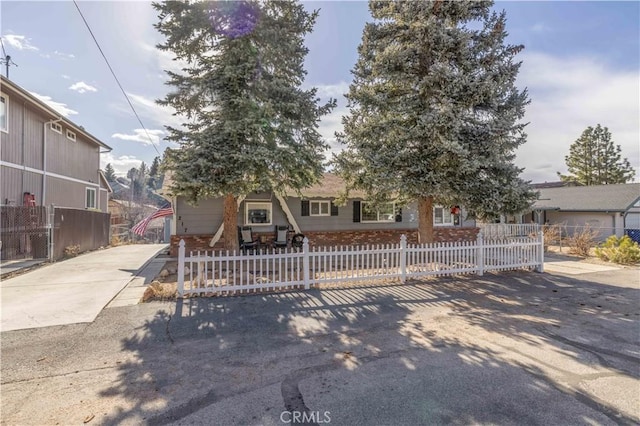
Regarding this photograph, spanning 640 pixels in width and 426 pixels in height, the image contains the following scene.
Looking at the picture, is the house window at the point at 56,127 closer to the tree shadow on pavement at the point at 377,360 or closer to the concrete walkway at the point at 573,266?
the tree shadow on pavement at the point at 377,360

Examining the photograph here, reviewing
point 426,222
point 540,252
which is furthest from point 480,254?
point 540,252

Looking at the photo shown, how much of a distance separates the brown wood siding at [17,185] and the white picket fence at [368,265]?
28.8 feet

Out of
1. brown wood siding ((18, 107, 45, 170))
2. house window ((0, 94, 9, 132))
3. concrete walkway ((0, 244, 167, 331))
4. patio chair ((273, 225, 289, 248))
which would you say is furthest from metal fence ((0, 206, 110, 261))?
patio chair ((273, 225, 289, 248))

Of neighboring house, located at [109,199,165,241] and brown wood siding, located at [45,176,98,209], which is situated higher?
brown wood siding, located at [45,176,98,209]

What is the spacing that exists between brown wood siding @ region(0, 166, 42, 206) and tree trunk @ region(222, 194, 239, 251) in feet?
30.7

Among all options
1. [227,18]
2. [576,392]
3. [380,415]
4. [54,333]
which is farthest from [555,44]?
[54,333]

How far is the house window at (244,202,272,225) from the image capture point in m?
13.5

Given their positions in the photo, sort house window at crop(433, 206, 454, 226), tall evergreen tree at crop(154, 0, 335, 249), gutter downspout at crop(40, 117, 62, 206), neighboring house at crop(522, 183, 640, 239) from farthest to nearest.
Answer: neighboring house at crop(522, 183, 640, 239)
house window at crop(433, 206, 454, 226)
gutter downspout at crop(40, 117, 62, 206)
tall evergreen tree at crop(154, 0, 335, 249)

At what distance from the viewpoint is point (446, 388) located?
3309 mm

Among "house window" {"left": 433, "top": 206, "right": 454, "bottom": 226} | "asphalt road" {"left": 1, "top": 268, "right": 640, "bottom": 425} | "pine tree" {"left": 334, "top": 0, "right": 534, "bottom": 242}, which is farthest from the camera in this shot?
"house window" {"left": 433, "top": 206, "right": 454, "bottom": 226}

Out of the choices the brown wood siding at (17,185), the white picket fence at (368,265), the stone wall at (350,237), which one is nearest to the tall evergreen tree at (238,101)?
the white picket fence at (368,265)

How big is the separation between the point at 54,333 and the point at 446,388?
563 cm

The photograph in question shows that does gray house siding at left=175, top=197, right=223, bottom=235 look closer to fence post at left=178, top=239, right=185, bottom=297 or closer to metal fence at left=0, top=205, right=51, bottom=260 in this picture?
metal fence at left=0, top=205, right=51, bottom=260

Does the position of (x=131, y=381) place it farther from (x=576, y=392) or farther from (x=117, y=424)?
(x=576, y=392)
